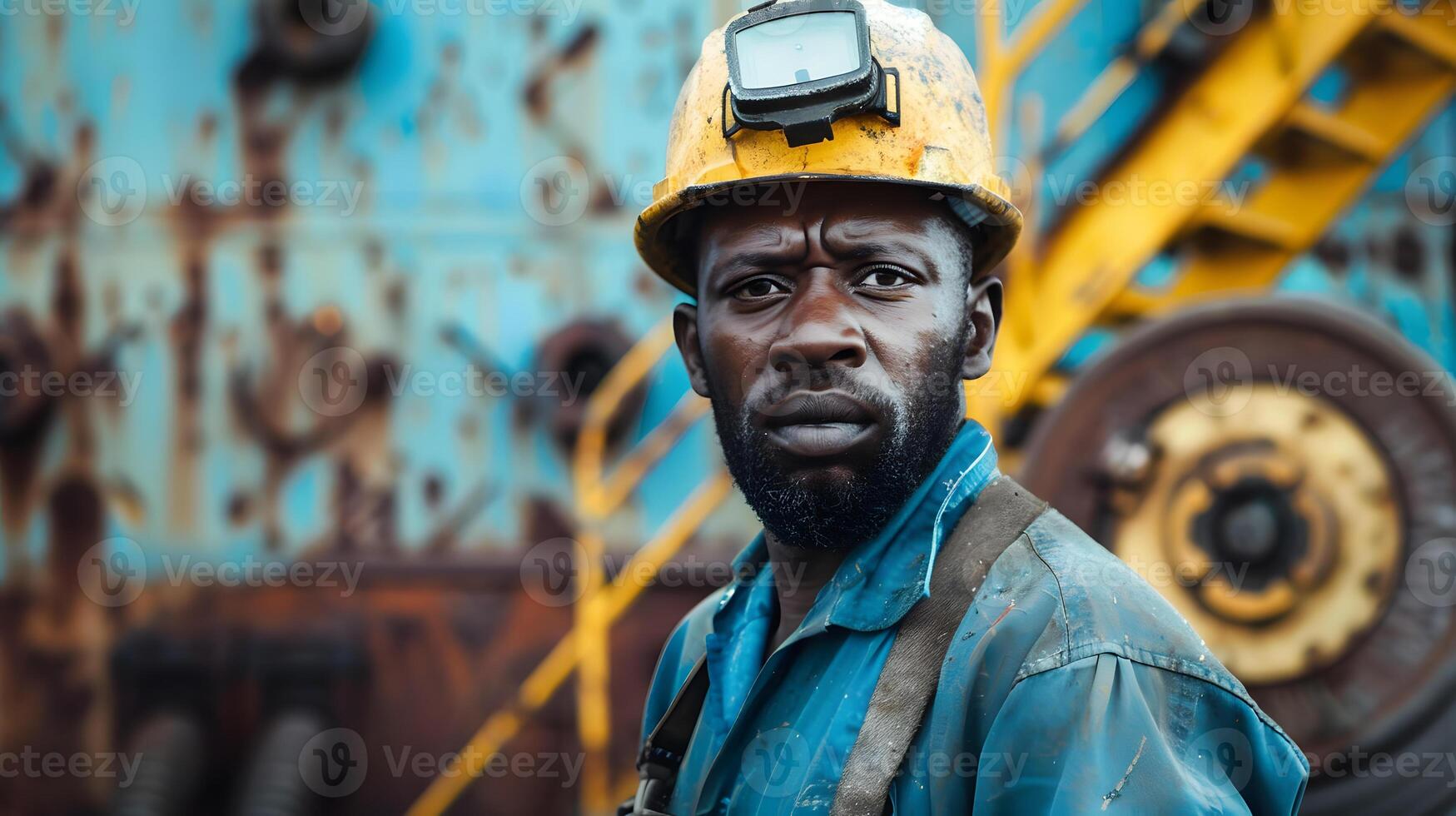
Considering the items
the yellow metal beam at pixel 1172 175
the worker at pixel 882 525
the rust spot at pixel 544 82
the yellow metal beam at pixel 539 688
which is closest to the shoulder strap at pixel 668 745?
the worker at pixel 882 525

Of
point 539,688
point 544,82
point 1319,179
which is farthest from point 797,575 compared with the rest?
point 544,82

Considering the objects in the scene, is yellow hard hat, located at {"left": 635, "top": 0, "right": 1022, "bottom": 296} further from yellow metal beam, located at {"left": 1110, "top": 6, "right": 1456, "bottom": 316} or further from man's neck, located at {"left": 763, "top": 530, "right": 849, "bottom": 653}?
yellow metal beam, located at {"left": 1110, "top": 6, "right": 1456, "bottom": 316}

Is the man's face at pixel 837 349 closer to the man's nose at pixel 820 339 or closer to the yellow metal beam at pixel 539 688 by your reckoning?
the man's nose at pixel 820 339

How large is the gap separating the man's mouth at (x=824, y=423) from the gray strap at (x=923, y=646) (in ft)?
0.63

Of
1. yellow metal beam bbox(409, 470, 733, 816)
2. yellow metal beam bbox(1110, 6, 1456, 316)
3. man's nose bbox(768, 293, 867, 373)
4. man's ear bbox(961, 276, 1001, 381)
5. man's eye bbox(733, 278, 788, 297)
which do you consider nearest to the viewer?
man's nose bbox(768, 293, 867, 373)

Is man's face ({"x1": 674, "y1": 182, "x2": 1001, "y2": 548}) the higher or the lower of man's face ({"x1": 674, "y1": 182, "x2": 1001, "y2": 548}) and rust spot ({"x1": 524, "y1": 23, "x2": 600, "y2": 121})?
the lower

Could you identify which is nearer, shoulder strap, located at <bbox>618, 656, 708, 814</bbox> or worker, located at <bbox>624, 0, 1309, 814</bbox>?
worker, located at <bbox>624, 0, 1309, 814</bbox>

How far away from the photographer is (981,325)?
5.70ft

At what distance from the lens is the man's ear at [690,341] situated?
185 centimetres

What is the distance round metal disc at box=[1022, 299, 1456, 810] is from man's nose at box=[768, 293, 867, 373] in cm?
193

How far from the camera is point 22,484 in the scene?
4305 mm

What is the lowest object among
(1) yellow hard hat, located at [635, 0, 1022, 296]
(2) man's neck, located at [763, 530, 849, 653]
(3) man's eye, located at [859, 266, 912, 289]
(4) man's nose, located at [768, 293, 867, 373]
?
(2) man's neck, located at [763, 530, 849, 653]

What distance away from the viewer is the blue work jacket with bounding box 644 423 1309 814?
3.57 ft

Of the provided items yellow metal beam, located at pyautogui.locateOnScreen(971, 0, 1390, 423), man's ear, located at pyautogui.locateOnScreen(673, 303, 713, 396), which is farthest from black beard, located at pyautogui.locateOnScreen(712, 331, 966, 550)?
yellow metal beam, located at pyautogui.locateOnScreen(971, 0, 1390, 423)
